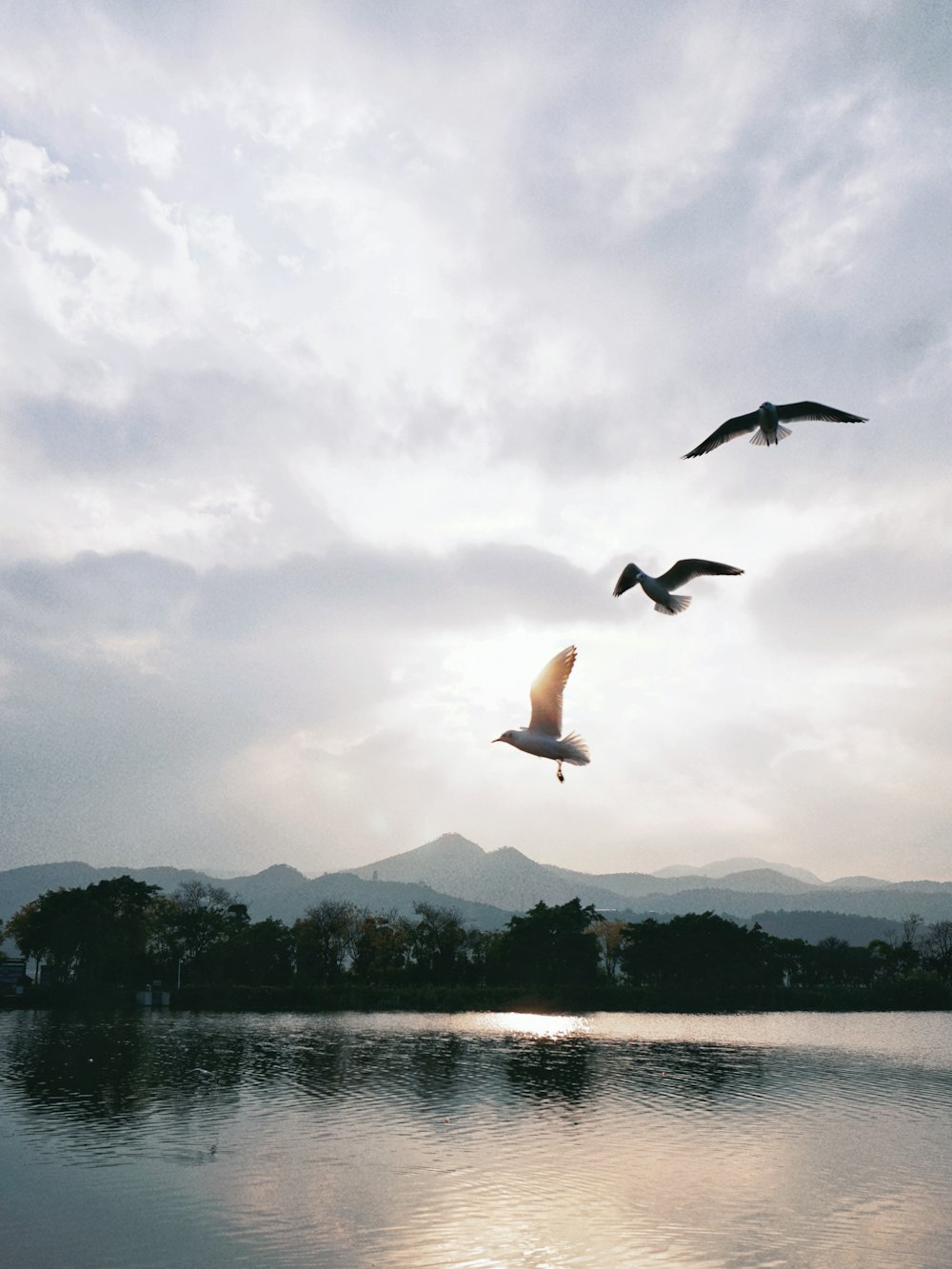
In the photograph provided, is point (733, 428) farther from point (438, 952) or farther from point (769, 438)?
point (438, 952)

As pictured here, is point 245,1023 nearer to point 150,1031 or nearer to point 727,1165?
point 150,1031

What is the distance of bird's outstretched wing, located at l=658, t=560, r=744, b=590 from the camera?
46.3 feet

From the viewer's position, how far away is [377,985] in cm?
9825

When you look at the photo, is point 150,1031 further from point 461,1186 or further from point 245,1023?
point 461,1186

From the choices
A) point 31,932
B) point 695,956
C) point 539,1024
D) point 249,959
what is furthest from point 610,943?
point 31,932

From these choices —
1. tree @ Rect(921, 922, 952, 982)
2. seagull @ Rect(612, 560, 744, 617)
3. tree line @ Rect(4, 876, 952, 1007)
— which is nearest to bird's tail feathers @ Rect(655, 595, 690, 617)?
seagull @ Rect(612, 560, 744, 617)

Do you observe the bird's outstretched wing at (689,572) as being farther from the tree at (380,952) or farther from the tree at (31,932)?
the tree at (31,932)

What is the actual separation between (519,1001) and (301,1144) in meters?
65.6

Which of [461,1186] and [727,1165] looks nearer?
[461,1186]

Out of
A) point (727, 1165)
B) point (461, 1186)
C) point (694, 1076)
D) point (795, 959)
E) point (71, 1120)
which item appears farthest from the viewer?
point (795, 959)

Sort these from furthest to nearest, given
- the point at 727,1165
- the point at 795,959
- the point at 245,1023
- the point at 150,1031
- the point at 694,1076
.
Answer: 1. the point at 795,959
2. the point at 245,1023
3. the point at 150,1031
4. the point at 694,1076
5. the point at 727,1165

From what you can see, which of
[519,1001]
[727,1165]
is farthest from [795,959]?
[727,1165]

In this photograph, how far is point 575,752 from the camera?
1343 cm

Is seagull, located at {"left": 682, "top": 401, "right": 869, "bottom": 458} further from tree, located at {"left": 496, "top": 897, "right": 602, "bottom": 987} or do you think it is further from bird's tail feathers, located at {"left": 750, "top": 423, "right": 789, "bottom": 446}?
tree, located at {"left": 496, "top": 897, "right": 602, "bottom": 987}
